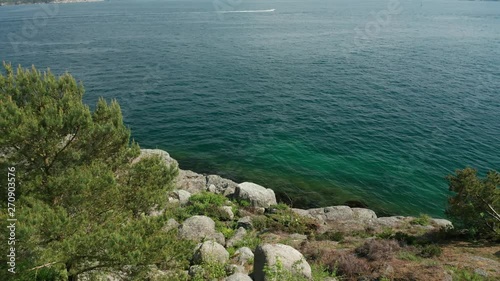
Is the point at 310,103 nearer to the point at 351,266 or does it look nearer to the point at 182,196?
A: the point at 182,196

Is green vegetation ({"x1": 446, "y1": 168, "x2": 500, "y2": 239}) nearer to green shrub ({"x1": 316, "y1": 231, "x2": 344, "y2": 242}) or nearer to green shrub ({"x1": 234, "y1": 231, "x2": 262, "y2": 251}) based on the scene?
green shrub ({"x1": 316, "y1": 231, "x2": 344, "y2": 242})

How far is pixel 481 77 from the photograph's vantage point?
2852 inches

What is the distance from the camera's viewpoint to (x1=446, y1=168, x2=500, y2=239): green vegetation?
24.2 meters

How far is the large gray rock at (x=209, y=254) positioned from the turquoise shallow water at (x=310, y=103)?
17.8 meters

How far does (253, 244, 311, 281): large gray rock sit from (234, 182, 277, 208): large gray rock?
551 inches

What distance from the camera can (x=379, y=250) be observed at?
22234mm

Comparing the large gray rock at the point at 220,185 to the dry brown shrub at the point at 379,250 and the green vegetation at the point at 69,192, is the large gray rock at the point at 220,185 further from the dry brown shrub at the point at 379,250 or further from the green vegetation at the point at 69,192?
the green vegetation at the point at 69,192

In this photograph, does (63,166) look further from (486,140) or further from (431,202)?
(486,140)

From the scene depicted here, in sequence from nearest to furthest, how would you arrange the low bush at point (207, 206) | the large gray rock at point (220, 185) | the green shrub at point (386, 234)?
the green shrub at point (386, 234) < the low bush at point (207, 206) < the large gray rock at point (220, 185)

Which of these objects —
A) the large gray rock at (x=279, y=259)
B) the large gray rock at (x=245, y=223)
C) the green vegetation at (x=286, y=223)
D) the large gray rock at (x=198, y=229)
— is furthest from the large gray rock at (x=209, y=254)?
the green vegetation at (x=286, y=223)

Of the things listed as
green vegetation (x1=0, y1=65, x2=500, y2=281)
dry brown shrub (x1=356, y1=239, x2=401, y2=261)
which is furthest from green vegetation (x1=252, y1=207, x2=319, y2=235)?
dry brown shrub (x1=356, y1=239, x2=401, y2=261)

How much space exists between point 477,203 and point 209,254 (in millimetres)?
20882

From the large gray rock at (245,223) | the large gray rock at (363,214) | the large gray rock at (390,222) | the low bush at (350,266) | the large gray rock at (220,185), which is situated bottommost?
the large gray rock at (363,214)

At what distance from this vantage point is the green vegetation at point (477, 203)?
79.4 feet
